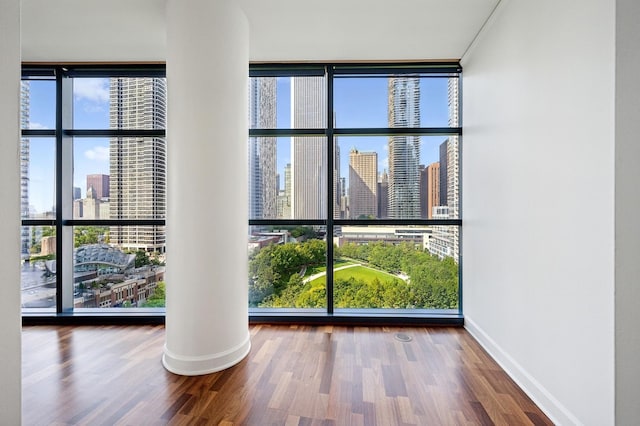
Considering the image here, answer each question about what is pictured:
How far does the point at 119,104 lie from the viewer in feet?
11.4

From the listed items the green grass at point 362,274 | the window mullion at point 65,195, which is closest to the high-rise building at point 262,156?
the green grass at point 362,274

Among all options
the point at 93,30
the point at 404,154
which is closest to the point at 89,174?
the point at 93,30

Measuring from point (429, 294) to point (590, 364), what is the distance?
6.11 feet

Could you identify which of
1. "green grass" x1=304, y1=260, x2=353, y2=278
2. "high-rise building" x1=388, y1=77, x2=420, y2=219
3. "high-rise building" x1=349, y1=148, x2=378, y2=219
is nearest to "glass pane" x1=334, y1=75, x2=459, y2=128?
"high-rise building" x1=388, y1=77, x2=420, y2=219

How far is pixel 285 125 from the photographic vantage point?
11.2 ft

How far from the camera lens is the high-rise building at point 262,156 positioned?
11.2 ft

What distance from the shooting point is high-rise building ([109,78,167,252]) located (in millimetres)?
3480

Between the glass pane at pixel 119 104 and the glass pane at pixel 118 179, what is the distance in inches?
7.6

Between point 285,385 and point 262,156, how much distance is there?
7.93 feet

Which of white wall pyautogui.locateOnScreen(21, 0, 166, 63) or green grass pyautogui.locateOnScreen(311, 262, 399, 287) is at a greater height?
white wall pyautogui.locateOnScreen(21, 0, 166, 63)

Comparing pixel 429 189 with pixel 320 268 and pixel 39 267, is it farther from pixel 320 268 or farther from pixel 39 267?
pixel 39 267

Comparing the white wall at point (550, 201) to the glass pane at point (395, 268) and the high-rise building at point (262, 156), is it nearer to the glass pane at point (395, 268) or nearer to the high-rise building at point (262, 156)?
the glass pane at point (395, 268)

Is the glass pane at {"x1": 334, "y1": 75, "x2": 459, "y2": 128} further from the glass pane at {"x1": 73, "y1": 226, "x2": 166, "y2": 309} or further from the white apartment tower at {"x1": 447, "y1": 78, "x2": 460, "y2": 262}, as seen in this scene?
the glass pane at {"x1": 73, "y1": 226, "x2": 166, "y2": 309}

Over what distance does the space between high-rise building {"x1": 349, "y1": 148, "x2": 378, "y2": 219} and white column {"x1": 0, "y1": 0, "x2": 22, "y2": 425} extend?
282cm
